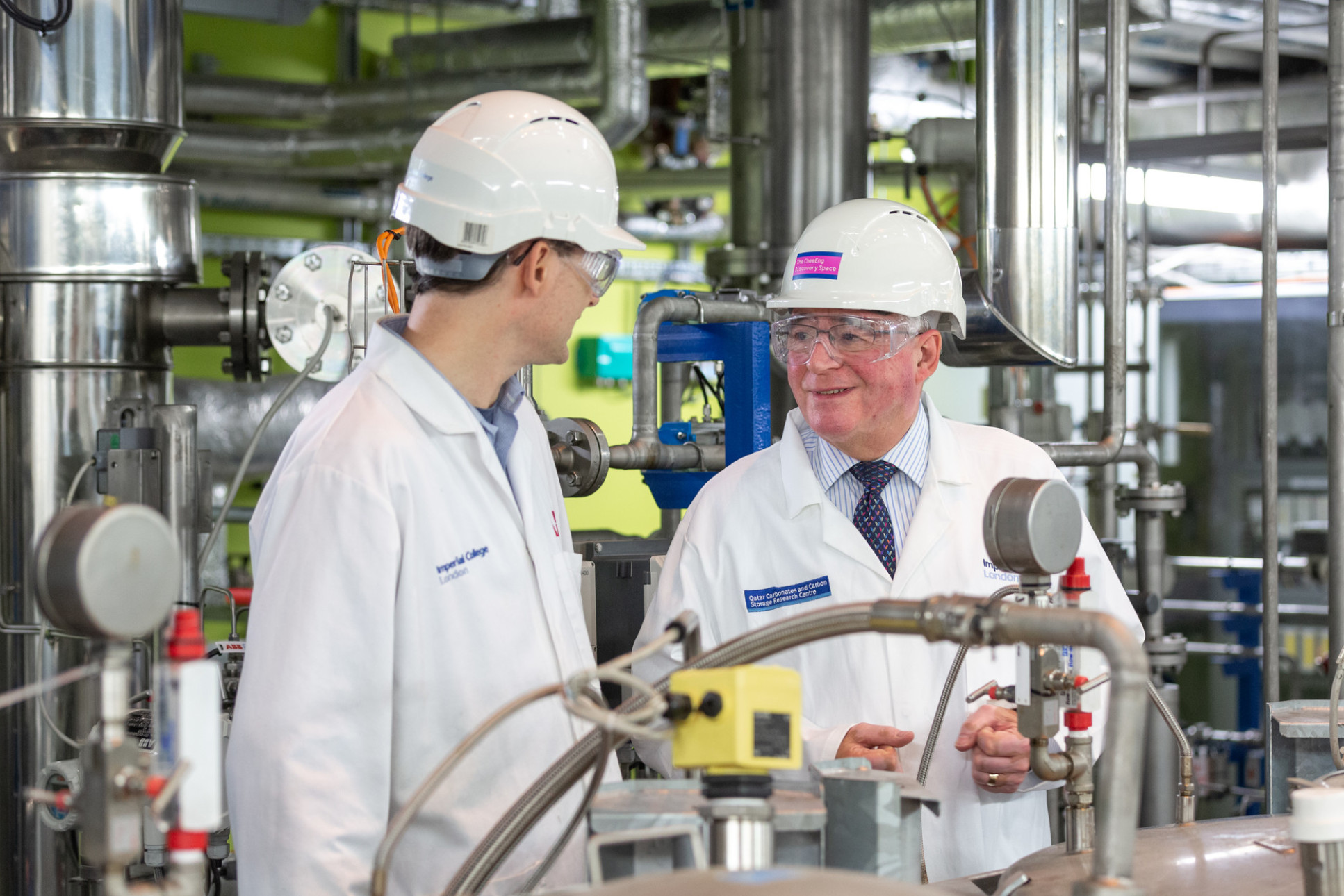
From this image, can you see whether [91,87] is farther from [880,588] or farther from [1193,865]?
[1193,865]

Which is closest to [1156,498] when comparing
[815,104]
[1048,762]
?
[815,104]

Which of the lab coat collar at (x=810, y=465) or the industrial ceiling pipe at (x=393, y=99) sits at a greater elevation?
the industrial ceiling pipe at (x=393, y=99)

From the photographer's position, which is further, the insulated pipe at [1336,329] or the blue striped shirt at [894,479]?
the insulated pipe at [1336,329]

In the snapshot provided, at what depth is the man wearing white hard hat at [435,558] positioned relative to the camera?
129cm

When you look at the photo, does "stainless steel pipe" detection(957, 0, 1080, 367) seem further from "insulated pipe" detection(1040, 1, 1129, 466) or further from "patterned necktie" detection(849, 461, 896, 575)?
"patterned necktie" detection(849, 461, 896, 575)

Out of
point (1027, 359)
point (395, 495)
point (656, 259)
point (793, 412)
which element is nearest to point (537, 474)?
point (395, 495)

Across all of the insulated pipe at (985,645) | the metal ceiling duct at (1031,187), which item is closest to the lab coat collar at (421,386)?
the insulated pipe at (985,645)

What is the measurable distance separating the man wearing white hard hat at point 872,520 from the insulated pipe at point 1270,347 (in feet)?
3.04

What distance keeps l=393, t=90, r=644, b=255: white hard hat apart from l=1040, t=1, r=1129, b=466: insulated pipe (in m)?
1.48

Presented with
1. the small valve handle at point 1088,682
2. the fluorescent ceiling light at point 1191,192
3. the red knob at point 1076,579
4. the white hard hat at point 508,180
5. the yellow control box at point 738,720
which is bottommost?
the small valve handle at point 1088,682

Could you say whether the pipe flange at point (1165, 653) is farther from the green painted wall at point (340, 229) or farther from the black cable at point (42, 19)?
the black cable at point (42, 19)

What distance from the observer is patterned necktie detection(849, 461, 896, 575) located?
1806 mm

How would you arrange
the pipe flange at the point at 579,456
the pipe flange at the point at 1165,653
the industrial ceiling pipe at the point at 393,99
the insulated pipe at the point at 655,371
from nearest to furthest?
the pipe flange at the point at 579,456 < the insulated pipe at the point at 655,371 < the pipe flange at the point at 1165,653 < the industrial ceiling pipe at the point at 393,99

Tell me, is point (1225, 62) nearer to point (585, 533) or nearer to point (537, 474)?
point (585, 533)
